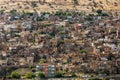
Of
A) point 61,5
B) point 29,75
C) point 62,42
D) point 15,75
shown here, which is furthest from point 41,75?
point 61,5

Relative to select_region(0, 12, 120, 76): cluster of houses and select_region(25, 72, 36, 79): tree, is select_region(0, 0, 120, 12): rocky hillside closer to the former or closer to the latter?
select_region(0, 12, 120, 76): cluster of houses

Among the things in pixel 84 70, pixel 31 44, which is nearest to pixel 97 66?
pixel 84 70

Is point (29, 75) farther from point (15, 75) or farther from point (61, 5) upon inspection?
point (61, 5)

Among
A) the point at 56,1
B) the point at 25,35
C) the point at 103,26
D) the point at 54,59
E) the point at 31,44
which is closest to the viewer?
the point at 54,59

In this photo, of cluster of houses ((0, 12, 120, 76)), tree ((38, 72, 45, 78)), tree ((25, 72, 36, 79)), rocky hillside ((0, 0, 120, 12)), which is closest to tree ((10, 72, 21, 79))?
tree ((25, 72, 36, 79))

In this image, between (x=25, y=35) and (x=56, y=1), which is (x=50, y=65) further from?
(x=56, y=1)

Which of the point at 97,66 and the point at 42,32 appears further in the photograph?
the point at 42,32
